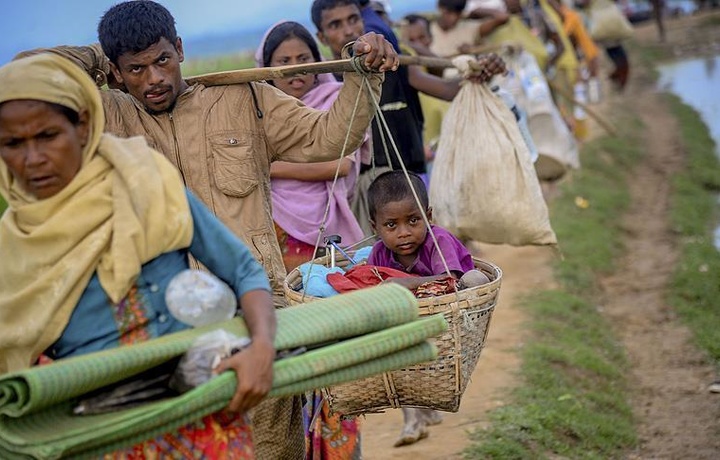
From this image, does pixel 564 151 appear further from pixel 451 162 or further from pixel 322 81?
pixel 322 81

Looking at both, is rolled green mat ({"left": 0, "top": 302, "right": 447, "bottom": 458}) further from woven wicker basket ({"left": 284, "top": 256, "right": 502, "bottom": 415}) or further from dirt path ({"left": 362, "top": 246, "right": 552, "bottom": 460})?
dirt path ({"left": 362, "top": 246, "right": 552, "bottom": 460})

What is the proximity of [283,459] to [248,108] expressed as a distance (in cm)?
110

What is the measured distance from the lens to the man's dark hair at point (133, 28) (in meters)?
3.24

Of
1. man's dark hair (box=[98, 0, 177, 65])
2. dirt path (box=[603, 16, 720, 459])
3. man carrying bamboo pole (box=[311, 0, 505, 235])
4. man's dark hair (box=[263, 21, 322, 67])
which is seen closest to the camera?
man's dark hair (box=[98, 0, 177, 65])

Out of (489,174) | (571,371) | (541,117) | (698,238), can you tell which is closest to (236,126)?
(489,174)

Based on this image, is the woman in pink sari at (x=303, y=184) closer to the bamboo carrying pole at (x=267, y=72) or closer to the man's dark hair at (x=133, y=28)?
the bamboo carrying pole at (x=267, y=72)

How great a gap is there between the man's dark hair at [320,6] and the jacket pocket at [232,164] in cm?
186

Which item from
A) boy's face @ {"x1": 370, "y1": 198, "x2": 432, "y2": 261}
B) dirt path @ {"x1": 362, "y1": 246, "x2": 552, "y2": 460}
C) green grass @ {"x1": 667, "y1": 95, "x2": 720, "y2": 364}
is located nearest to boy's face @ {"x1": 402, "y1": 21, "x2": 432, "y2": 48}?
dirt path @ {"x1": 362, "y1": 246, "x2": 552, "y2": 460}

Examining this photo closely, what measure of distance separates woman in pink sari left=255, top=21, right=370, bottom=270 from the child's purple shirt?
0.69 meters

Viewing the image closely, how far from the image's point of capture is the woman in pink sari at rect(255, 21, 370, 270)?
452cm

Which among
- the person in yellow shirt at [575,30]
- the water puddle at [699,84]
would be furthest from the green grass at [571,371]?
the water puddle at [699,84]

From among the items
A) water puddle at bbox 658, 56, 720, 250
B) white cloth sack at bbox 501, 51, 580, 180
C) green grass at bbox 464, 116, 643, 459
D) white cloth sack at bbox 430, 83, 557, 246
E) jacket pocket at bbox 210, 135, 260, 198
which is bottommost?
water puddle at bbox 658, 56, 720, 250

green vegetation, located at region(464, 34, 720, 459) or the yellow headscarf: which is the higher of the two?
the yellow headscarf

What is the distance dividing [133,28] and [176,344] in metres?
1.21
